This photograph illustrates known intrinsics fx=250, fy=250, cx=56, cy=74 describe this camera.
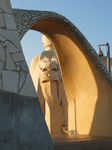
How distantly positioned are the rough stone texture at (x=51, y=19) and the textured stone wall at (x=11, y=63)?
67cm

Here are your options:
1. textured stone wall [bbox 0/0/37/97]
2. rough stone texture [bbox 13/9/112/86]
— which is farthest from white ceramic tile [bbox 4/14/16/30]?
rough stone texture [bbox 13/9/112/86]

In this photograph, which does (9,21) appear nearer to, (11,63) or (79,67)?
(11,63)

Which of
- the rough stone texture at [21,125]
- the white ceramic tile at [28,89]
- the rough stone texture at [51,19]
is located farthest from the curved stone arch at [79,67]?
the rough stone texture at [21,125]

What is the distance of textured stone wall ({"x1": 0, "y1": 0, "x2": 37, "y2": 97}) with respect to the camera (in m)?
3.25

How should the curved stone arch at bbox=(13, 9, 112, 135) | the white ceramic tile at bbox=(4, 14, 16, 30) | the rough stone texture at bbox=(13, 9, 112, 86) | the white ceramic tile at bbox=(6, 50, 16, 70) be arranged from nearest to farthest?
the white ceramic tile at bbox=(6, 50, 16, 70) < the white ceramic tile at bbox=(4, 14, 16, 30) < the rough stone texture at bbox=(13, 9, 112, 86) < the curved stone arch at bbox=(13, 9, 112, 135)

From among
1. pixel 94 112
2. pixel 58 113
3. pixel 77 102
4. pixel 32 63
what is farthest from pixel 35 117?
pixel 32 63

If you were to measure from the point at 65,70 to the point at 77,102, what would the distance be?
911 mm

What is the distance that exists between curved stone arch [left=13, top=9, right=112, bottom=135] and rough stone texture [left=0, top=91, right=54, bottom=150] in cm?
242

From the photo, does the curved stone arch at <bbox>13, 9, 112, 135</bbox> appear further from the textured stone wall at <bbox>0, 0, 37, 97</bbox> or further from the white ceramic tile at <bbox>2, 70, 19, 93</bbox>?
the white ceramic tile at <bbox>2, 70, 19, 93</bbox>

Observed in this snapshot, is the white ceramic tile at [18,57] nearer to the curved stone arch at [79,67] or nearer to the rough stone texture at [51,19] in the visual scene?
the rough stone texture at [51,19]

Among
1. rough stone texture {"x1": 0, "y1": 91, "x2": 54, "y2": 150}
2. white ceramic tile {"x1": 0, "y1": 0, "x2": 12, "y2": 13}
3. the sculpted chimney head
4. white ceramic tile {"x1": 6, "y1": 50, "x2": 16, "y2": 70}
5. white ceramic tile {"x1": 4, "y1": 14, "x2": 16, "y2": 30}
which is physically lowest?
rough stone texture {"x1": 0, "y1": 91, "x2": 54, "y2": 150}

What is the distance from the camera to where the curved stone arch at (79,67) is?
5663mm

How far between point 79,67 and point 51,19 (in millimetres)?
1606

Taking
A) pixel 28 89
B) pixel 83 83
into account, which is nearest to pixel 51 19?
pixel 83 83
